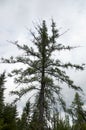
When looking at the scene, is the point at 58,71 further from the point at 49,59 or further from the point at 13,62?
the point at 13,62

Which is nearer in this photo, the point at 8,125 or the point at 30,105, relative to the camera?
the point at 30,105

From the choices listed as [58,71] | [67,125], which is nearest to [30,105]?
[58,71]

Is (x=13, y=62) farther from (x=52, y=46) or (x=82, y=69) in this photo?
(x=82, y=69)

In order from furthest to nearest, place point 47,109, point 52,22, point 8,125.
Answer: point 8,125 < point 52,22 < point 47,109

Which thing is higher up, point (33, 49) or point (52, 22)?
point (52, 22)

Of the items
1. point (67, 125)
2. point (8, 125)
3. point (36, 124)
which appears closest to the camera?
point (67, 125)

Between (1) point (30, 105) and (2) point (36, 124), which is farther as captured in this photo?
(1) point (30, 105)

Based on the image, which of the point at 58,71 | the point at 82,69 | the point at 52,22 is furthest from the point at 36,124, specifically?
the point at 52,22

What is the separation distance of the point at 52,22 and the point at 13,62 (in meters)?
4.88

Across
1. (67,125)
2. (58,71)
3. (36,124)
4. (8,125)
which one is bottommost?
(8,125)

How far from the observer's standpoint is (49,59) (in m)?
21.4

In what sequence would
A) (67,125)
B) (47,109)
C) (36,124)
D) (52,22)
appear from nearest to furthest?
(67,125)
(36,124)
(47,109)
(52,22)

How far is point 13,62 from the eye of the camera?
2169cm

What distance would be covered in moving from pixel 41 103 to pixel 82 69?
14.4ft
